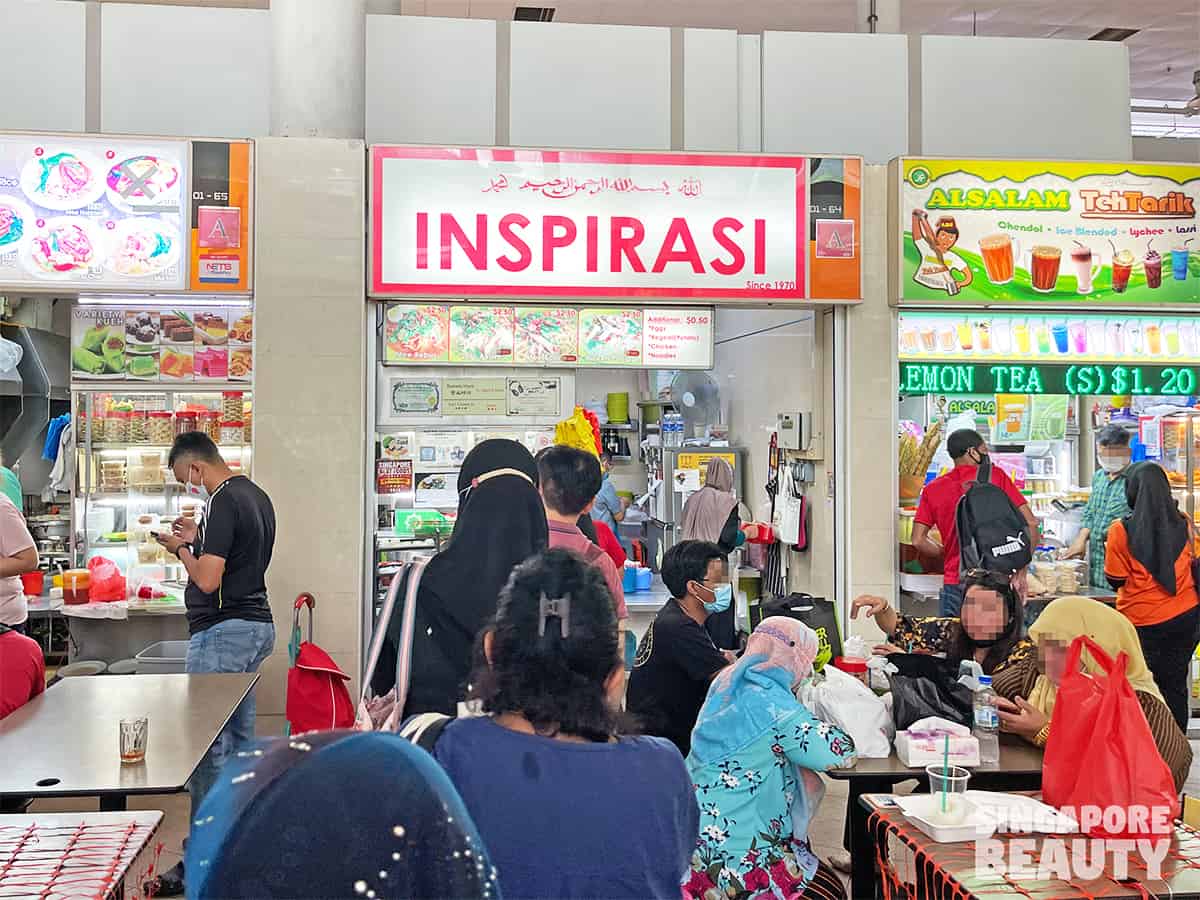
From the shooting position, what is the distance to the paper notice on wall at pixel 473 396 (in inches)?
251

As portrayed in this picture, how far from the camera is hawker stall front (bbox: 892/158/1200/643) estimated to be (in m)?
6.21

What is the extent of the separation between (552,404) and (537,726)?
489cm

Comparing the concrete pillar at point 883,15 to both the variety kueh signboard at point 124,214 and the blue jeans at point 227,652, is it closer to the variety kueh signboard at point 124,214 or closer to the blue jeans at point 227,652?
the variety kueh signboard at point 124,214

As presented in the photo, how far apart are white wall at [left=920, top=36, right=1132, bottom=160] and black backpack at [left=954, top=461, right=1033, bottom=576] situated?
7.88 ft

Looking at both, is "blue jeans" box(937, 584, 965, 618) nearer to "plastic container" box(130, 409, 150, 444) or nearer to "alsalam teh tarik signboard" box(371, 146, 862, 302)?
"alsalam teh tarik signboard" box(371, 146, 862, 302)

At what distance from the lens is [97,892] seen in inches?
89.0

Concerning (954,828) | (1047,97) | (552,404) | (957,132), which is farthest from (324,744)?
(1047,97)

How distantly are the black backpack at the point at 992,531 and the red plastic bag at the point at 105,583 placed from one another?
506 centimetres

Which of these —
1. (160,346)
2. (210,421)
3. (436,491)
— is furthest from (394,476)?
(160,346)

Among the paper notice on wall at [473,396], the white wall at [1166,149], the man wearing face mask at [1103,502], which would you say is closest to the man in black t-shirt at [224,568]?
the paper notice on wall at [473,396]

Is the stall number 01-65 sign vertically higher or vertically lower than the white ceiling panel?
lower

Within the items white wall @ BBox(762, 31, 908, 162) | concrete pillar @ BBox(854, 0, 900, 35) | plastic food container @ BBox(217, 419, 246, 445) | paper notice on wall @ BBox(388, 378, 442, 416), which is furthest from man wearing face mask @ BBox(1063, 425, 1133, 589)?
plastic food container @ BBox(217, 419, 246, 445)

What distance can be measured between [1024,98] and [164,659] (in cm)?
618

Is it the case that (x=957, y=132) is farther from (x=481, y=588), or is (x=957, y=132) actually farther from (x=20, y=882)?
(x=20, y=882)
